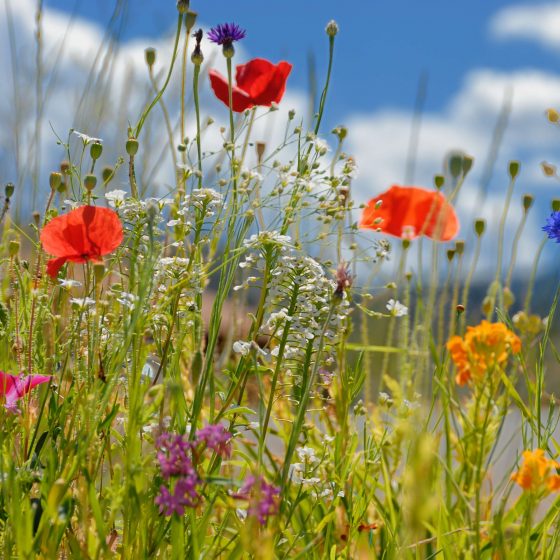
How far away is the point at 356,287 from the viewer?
4.27 feet

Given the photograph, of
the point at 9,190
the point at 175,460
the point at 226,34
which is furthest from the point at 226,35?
the point at 175,460

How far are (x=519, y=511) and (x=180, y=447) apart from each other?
3.10ft

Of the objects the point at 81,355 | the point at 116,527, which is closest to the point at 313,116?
the point at 81,355

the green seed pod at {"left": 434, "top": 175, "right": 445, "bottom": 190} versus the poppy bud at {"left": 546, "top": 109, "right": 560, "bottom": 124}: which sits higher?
the poppy bud at {"left": 546, "top": 109, "right": 560, "bottom": 124}

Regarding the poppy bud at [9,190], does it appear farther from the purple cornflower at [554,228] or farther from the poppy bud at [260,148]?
the purple cornflower at [554,228]

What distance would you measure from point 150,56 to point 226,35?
0.13 meters

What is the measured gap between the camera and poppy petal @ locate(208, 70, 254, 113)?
1429 mm

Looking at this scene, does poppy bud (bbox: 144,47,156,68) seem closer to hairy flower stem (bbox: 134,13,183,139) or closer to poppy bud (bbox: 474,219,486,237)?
hairy flower stem (bbox: 134,13,183,139)

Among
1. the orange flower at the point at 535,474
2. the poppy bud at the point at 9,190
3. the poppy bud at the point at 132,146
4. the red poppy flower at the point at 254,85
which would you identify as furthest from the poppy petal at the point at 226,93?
the orange flower at the point at 535,474

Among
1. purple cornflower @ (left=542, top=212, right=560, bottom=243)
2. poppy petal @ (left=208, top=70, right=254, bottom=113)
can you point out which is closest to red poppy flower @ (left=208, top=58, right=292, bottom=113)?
poppy petal @ (left=208, top=70, right=254, bottom=113)

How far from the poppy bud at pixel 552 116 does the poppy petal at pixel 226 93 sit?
1.59ft

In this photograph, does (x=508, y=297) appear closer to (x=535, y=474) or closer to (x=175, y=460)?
(x=535, y=474)

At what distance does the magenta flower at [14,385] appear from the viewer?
1.10 meters

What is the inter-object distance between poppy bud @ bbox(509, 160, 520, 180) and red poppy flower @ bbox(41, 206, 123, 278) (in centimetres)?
66
